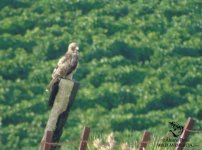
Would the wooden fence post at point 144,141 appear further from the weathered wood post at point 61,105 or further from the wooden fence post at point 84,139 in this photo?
the weathered wood post at point 61,105

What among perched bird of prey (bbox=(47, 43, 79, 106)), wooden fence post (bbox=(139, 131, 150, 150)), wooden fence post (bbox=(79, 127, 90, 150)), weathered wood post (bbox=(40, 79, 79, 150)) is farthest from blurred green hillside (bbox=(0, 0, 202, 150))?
wooden fence post (bbox=(79, 127, 90, 150))

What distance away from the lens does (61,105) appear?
902cm

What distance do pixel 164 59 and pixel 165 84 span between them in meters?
1.55

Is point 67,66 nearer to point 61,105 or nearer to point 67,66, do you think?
point 67,66

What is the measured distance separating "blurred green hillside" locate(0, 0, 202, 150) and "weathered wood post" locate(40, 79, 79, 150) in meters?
13.5

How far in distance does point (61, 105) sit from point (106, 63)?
707 inches

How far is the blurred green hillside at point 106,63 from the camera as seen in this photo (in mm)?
24453

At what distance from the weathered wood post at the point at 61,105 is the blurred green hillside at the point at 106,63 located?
13.5 meters

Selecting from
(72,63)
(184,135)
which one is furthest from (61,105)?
(72,63)

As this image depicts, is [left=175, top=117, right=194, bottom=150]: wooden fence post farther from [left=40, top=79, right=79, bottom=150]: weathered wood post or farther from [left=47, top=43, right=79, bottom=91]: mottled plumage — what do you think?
[left=47, top=43, right=79, bottom=91]: mottled plumage

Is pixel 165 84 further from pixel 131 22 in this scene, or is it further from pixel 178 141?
pixel 178 141

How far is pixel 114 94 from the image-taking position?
2561 centimetres

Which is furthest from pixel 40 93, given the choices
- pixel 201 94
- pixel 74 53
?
pixel 74 53

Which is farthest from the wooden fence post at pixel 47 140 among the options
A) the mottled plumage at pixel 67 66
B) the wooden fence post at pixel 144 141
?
the mottled plumage at pixel 67 66
